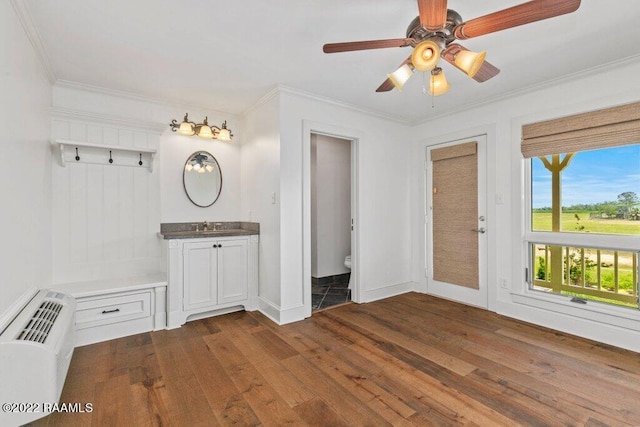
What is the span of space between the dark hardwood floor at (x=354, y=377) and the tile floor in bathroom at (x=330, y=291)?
68 cm

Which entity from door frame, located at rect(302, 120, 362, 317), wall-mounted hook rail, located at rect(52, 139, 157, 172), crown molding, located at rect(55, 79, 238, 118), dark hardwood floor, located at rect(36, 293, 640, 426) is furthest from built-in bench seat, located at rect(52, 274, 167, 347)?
crown molding, located at rect(55, 79, 238, 118)

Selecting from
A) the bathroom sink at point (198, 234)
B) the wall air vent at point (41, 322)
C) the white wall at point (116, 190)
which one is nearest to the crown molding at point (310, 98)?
the white wall at point (116, 190)

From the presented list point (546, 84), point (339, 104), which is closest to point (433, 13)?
point (339, 104)

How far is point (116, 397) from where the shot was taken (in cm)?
186

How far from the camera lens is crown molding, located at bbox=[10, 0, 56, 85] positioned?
1788 mm

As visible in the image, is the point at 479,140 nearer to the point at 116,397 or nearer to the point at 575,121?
the point at 575,121

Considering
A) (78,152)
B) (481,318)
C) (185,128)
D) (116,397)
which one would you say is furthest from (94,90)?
(481,318)

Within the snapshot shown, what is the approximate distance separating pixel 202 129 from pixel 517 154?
3.48 meters

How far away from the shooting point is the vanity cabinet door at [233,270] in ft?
10.7

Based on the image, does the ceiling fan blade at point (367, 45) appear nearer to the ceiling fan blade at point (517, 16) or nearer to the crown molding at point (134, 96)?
the ceiling fan blade at point (517, 16)

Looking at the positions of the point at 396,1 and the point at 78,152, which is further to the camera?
the point at 78,152

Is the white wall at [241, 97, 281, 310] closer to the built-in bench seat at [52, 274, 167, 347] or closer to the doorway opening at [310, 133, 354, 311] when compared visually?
the built-in bench seat at [52, 274, 167, 347]

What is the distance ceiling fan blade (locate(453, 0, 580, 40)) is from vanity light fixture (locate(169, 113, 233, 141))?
2.70 m

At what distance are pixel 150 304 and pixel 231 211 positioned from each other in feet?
4.71
